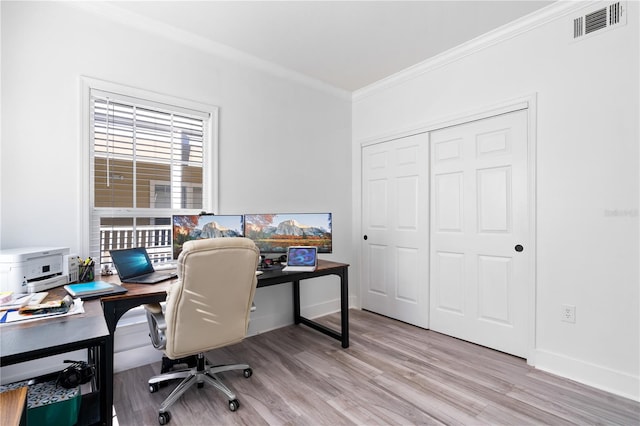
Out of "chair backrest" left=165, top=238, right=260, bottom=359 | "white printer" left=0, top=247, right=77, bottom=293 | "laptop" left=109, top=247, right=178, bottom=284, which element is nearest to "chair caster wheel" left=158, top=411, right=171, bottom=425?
"chair backrest" left=165, top=238, right=260, bottom=359

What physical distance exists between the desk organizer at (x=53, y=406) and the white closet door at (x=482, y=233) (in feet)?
9.76

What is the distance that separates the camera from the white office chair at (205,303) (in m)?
1.84

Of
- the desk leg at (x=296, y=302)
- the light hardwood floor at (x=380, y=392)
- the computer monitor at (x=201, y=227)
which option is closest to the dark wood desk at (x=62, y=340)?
the light hardwood floor at (x=380, y=392)

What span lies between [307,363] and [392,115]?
2.75 metres

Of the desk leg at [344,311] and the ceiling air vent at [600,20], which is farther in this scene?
the desk leg at [344,311]

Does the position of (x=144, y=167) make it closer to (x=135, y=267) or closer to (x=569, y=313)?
(x=135, y=267)

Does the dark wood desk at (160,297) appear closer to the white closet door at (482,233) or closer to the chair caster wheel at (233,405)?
the chair caster wheel at (233,405)

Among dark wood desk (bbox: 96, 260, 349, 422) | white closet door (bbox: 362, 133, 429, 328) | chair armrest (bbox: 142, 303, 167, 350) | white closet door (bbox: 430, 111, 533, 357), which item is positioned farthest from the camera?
white closet door (bbox: 362, 133, 429, 328)

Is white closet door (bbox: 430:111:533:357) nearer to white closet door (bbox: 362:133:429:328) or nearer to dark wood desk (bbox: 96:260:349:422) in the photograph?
white closet door (bbox: 362:133:429:328)

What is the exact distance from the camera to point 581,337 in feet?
7.68

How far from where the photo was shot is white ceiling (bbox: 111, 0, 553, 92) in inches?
97.0

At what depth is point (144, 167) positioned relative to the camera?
8.90 ft

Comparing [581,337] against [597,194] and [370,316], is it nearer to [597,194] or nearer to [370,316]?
[597,194]

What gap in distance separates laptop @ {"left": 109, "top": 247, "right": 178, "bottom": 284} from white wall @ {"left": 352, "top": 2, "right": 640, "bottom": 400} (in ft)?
9.54
